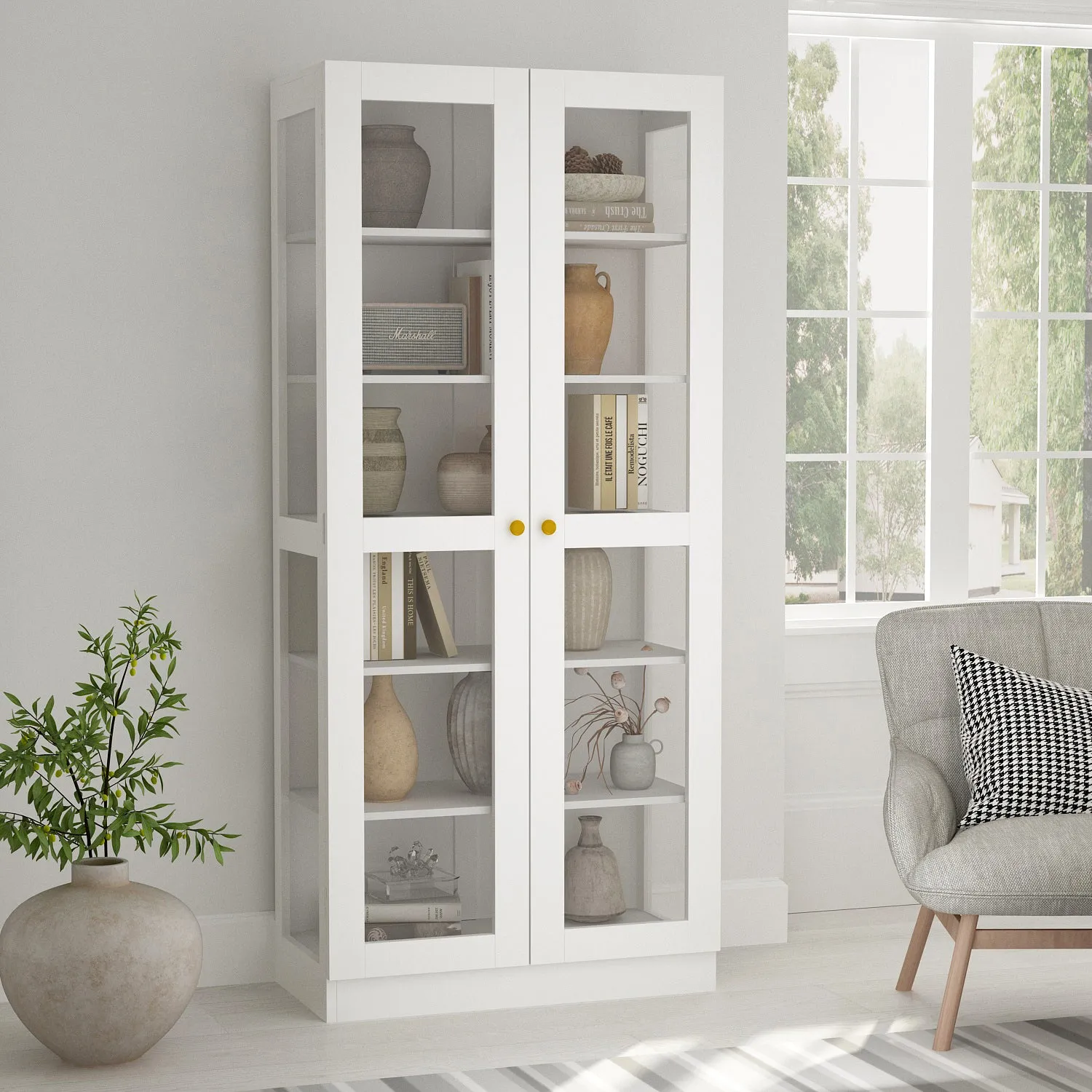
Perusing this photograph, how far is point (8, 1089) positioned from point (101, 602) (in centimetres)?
108

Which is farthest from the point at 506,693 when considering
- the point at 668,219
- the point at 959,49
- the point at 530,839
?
the point at 959,49

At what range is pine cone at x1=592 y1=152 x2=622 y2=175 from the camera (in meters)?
3.46

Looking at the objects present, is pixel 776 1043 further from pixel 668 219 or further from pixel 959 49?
pixel 959 49

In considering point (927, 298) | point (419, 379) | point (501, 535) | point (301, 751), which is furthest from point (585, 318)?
point (927, 298)

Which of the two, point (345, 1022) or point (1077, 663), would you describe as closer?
point (345, 1022)

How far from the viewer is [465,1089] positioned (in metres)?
3.01

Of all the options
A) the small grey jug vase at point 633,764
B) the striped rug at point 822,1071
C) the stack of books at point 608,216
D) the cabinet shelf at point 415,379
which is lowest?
the striped rug at point 822,1071

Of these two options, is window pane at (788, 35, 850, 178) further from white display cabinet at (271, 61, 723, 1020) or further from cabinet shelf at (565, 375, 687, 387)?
cabinet shelf at (565, 375, 687, 387)

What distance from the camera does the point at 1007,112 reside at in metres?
4.41

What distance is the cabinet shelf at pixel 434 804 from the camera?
11.3 ft

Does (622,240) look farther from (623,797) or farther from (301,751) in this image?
(301,751)

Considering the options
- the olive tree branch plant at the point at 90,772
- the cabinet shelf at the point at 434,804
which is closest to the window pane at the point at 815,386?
the cabinet shelf at the point at 434,804

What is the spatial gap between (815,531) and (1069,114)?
142cm

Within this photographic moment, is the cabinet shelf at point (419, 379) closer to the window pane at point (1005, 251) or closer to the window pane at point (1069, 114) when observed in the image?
the window pane at point (1005, 251)
